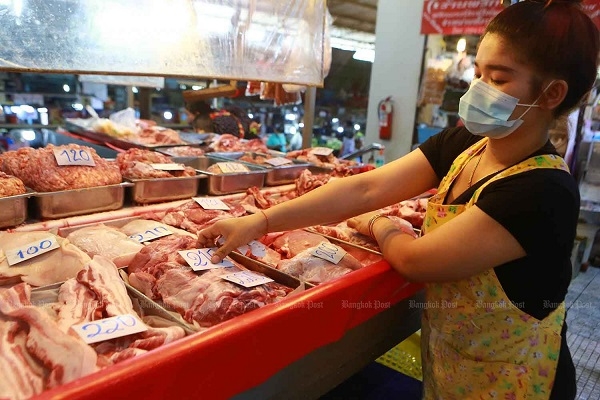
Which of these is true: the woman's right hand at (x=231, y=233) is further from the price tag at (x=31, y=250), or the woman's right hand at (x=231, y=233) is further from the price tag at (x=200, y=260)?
the price tag at (x=31, y=250)

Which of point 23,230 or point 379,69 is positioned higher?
point 379,69

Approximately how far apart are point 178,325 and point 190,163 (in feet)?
7.92

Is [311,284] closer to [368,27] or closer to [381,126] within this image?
[381,126]

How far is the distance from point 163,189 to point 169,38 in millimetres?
858

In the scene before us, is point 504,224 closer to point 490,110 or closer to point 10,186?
point 490,110

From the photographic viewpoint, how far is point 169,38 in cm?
242

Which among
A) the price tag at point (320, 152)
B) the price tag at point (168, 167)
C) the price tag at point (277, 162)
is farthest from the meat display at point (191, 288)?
the price tag at point (320, 152)

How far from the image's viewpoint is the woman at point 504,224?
156 centimetres

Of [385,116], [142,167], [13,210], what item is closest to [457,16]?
[385,116]

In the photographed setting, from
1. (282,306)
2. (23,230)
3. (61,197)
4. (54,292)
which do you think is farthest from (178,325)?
(61,197)

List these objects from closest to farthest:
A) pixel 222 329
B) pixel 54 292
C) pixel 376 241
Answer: pixel 222 329 → pixel 54 292 → pixel 376 241

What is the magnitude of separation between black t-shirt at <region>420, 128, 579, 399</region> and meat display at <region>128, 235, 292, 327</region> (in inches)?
31.8

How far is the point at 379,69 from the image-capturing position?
7.61 meters

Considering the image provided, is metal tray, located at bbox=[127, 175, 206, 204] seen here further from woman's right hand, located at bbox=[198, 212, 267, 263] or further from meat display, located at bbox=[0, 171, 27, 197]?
woman's right hand, located at bbox=[198, 212, 267, 263]
